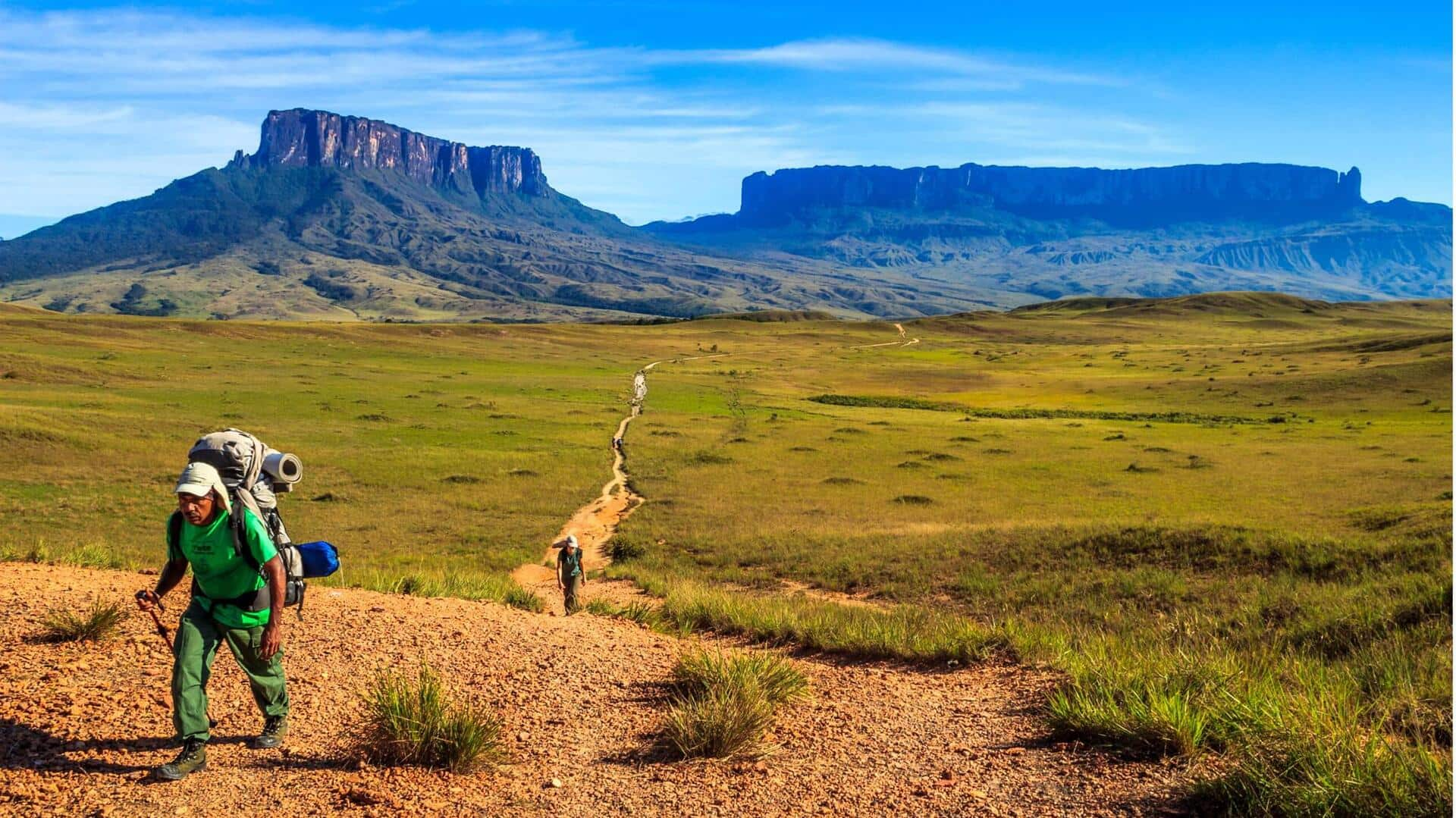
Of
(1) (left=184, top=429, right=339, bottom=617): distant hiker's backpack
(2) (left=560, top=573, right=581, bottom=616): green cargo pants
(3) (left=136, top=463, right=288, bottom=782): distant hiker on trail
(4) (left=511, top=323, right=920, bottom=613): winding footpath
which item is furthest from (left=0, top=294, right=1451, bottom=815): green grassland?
(3) (left=136, top=463, right=288, bottom=782): distant hiker on trail

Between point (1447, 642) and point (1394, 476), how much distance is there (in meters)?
26.8

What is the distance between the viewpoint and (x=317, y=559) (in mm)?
7988

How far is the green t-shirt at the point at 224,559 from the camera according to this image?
713 centimetres

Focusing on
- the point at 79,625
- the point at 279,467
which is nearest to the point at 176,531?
the point at 279,467

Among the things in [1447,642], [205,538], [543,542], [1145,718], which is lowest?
[543,542]

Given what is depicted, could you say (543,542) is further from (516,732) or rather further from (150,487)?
(516,732)

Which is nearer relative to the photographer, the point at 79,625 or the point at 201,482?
the point at 201,482

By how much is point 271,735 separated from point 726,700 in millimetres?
3593

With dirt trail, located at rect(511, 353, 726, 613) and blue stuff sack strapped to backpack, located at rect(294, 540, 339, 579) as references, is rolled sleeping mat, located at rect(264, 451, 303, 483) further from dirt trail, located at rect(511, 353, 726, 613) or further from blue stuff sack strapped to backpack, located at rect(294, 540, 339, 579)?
dirt trail, located at rect(511, 353, 726, 613)

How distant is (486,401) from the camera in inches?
2441

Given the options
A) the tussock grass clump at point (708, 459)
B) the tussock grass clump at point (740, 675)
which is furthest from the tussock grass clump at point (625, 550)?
the tussock grass clump at point (740, 675)

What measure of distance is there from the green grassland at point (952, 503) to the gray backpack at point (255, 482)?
615 centimetres

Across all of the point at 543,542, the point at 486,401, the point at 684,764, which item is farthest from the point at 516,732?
the point at 486,401

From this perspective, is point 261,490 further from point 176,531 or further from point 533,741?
point 533,741
